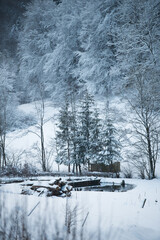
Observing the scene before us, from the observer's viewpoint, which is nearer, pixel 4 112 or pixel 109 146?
pixel 109 146

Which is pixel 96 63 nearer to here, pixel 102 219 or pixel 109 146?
pixel 109 146

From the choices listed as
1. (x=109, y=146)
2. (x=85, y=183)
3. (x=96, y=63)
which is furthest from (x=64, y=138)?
(x=96, y=63)

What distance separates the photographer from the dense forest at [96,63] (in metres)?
7.30

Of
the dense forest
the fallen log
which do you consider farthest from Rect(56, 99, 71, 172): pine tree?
the fallen log

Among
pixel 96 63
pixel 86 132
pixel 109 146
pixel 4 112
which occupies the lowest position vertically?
pixel 109 146

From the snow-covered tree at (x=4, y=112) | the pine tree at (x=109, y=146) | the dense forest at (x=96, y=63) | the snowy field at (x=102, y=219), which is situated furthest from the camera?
the snow-covered tree at (x=4, y=112)

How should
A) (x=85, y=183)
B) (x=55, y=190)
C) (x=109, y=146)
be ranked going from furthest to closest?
(x=109, y=146), (x=85, y=183), (x=55, y=190)

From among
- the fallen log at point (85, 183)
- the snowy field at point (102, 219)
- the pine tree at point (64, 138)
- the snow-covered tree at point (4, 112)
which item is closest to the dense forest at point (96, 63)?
the snow-covered tree at point (4, 112)

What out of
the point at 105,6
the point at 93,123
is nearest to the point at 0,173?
the point at 93,123

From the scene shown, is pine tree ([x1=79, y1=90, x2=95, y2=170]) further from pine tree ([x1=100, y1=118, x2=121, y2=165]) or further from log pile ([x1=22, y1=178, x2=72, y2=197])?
log pile ([x1=22, y1=178, x2=72, y2=197])

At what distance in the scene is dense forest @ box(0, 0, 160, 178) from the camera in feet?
24.0

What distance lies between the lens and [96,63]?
37.3 feet

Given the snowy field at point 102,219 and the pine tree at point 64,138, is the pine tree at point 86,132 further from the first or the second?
the snowy field at point 102,219

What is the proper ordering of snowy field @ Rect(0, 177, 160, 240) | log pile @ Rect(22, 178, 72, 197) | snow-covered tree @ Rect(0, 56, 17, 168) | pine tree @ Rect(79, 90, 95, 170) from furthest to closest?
snow-covered tree @ Rect(0, 56, 17, 168)
pine tree @ Rect(79, 90, 95, 170)
log pile @ Rect(22, 178, 72, 197)
snowy field @ Rect(0, 177, 160, 240)
